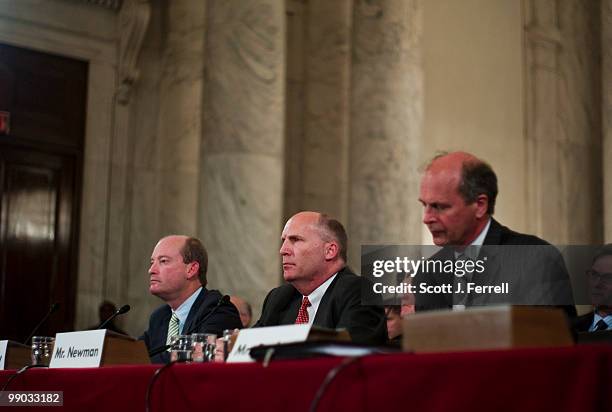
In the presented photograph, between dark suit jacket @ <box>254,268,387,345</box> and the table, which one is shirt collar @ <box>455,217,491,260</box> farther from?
the table

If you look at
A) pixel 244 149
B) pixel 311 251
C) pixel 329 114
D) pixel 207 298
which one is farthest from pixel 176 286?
pixel 329 114

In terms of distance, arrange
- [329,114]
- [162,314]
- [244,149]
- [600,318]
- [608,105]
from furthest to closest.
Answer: [329,114] < [608,105] < [244,149] < [162,314] < [600,318]

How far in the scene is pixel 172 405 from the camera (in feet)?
9.96

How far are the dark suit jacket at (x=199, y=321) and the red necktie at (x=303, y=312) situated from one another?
1.62 feet

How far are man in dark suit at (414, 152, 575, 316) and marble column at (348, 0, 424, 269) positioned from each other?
574 centimetres

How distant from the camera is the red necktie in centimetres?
469

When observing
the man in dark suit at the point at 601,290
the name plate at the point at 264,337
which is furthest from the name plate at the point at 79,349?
the man in dark suit at the point at 601,290

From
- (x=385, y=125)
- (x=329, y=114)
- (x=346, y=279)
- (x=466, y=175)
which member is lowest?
(x=346, y=279)

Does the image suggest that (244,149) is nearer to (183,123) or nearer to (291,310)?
(183,123)

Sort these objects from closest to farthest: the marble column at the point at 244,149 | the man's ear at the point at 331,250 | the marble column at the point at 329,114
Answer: the man's ear at the point at 331,250, the marble column at the point at 244,149, the marble column at the point at 329,114

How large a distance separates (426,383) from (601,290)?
3.07m

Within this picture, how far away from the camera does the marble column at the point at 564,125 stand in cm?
1155

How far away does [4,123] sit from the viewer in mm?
8938

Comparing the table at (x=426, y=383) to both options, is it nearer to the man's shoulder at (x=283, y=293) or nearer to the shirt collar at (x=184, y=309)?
the man's shoulder at (x=283, y=293)
